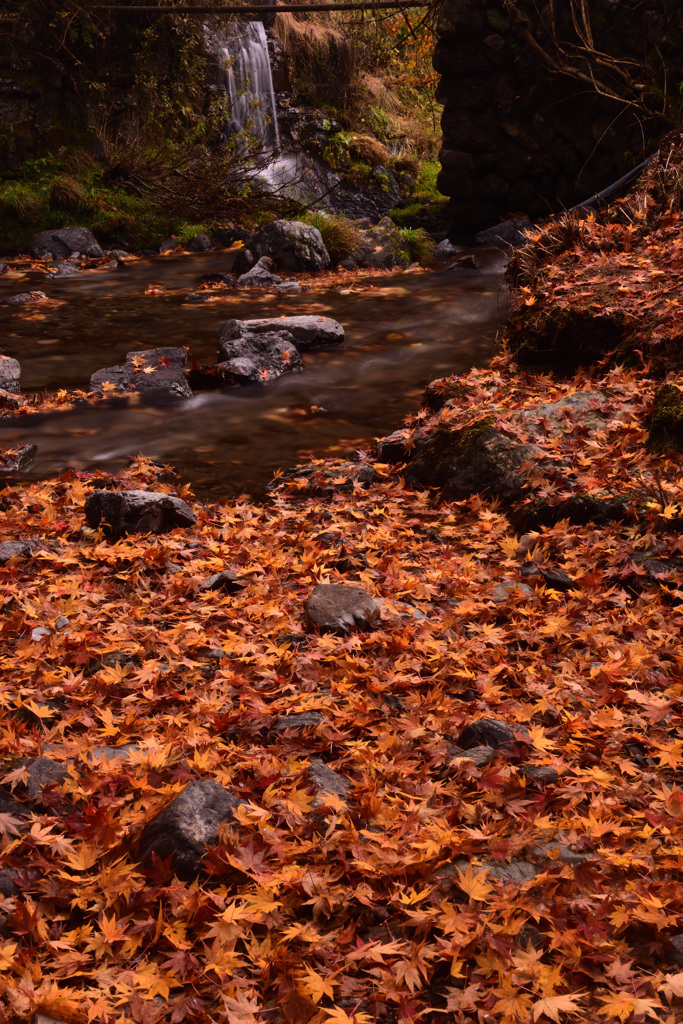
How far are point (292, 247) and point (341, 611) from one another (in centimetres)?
1286

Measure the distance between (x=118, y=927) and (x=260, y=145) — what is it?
19498mm

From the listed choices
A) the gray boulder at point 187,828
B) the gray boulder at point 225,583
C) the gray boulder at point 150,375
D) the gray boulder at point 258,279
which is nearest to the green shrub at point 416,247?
the gray boulder at point 258,279

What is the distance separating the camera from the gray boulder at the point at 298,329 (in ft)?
34.8

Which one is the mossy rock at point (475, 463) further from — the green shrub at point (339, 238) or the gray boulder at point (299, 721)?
the green shrub at point (339, 238)

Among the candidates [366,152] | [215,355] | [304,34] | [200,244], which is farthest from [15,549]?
[304,34]

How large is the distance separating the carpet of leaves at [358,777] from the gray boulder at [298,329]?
5910 millimetres

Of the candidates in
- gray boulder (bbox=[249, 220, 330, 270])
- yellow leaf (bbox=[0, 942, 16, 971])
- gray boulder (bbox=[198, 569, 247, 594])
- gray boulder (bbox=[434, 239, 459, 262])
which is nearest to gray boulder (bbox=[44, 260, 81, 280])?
gray boulder (bbox=[249, 220, 330, 270])

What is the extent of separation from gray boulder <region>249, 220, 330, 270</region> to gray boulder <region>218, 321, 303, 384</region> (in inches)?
216

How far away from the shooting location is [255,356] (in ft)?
33.3

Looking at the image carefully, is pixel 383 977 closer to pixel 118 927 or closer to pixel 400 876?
pixel 400 876

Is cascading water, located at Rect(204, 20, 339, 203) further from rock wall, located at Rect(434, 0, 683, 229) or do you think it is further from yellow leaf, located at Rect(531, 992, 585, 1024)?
yellow leaf, located at Rect(531, 992, 585, 1024)

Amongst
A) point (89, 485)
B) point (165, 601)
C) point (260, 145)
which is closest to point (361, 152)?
point (260, 145)

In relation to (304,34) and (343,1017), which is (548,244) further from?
(304,34)

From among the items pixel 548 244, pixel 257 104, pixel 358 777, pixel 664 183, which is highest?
pixel 257 104
